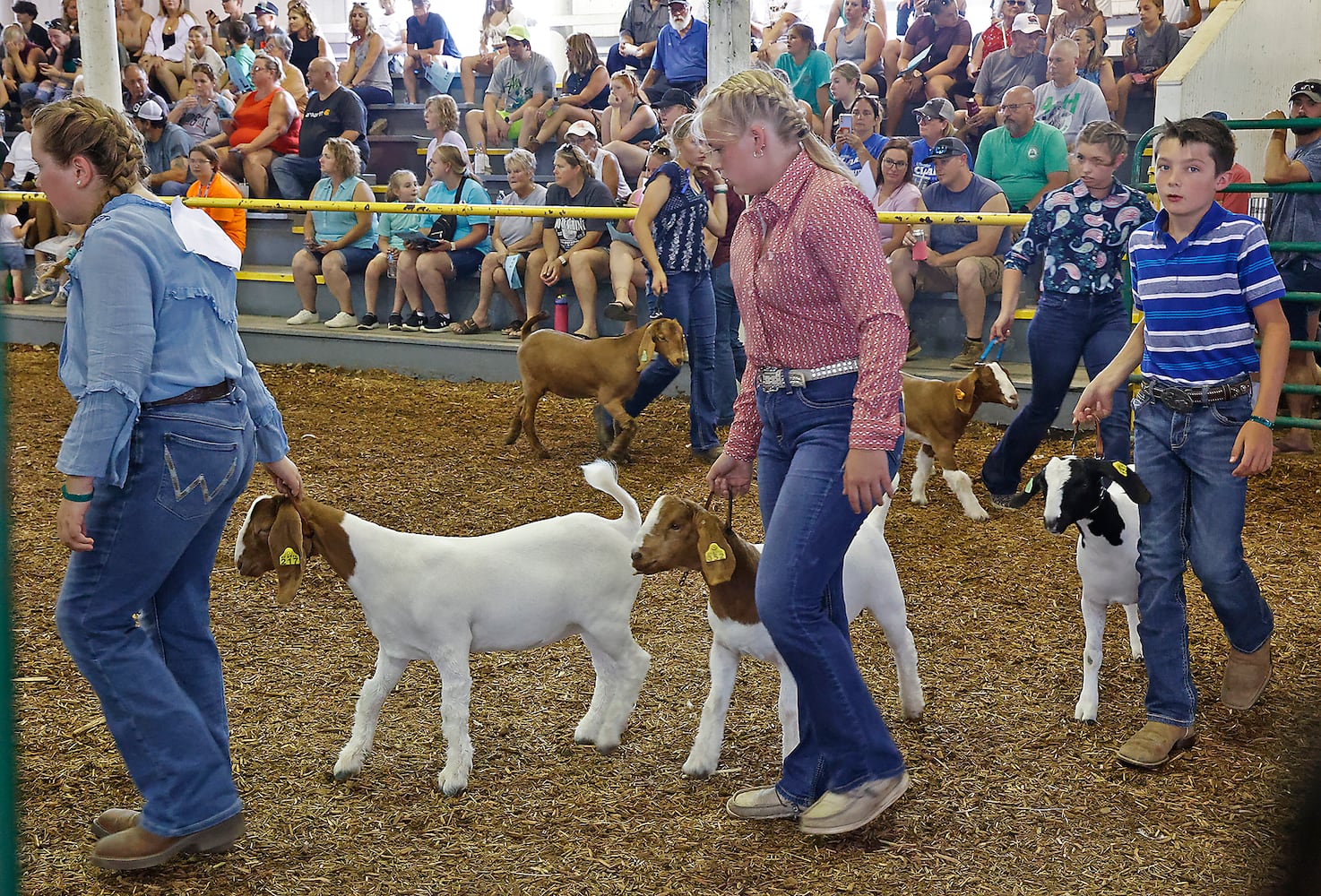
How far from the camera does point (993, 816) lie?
3744 millimetres

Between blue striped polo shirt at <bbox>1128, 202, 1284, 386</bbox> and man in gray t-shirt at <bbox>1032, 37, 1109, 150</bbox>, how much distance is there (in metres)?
6.81

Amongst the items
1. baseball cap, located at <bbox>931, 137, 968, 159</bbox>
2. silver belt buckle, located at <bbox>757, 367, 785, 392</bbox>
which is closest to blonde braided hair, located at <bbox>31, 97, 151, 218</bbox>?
silver belt buckle, located at <bbox>757, 367, 785, 392</bbox>

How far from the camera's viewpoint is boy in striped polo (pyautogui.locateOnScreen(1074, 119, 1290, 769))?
3.85 m

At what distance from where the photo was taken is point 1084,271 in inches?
243

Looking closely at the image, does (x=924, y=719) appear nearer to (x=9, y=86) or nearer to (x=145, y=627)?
(x=145, y=627)

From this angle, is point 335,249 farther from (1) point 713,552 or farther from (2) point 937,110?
(1) point 713,552

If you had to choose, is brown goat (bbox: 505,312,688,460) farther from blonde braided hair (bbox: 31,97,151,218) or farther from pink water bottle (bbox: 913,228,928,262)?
blonde braided hair (bbox: 31,97,151,218)

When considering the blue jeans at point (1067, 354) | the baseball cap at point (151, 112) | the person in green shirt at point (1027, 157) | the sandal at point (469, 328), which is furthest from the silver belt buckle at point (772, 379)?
the baseball cap at point (151, 112)

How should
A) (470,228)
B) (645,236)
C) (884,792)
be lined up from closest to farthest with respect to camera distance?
(884,792) < (645,236) < (470,228)

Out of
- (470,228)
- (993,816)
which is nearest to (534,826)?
(993,816)

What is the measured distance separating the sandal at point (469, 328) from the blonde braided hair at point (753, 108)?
7.78m

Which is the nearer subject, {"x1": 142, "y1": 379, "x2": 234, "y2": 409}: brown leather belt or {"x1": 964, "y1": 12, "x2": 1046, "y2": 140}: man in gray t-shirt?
{"x1": 142, "y1": 379, "x2": 234, "y2": 409}: brown leather belt

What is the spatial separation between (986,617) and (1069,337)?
1.72 meters

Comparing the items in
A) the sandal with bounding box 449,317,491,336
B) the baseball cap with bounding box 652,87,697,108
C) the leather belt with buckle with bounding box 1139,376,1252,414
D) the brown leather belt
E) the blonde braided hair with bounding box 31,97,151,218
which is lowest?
the sandal with bounding box 449,317,491,336
